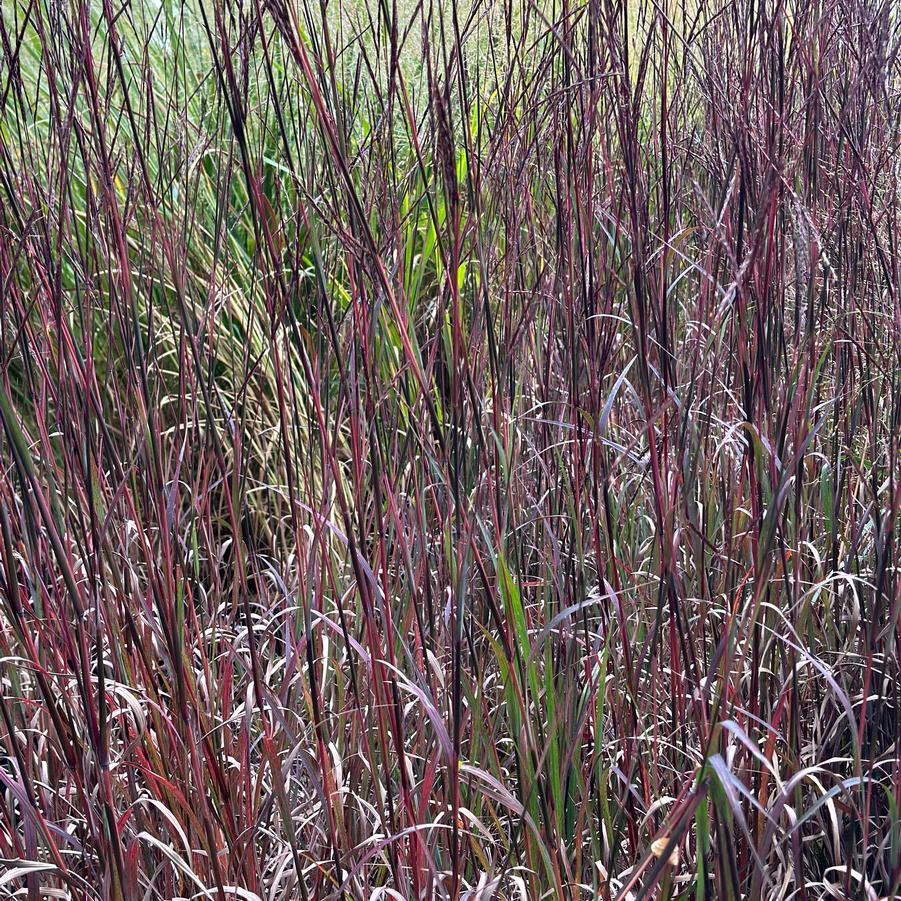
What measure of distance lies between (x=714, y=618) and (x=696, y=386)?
29cm

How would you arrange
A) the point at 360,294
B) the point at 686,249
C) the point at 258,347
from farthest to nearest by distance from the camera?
the point at 258,347, the point at 686,249, the point at 360,294

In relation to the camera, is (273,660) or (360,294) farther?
(273,660)

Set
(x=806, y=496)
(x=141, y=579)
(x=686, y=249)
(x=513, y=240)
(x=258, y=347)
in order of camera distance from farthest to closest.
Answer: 1. (x=258, y=347)
2. (x=686, y=249)
3. (x=141, y=579)
4. (x=806, y=496)
5. (x=513, y=240)

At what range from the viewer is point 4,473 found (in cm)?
94

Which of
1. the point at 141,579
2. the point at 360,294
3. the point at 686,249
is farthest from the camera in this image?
the point at 686,249

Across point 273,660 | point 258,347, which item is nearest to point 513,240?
point 273,660

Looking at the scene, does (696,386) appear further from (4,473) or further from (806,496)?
(4,473)

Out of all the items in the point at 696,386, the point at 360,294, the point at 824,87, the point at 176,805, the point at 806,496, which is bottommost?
the point at 176,805

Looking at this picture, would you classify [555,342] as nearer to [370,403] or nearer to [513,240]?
[513,240]

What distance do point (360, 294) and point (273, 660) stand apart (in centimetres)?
58

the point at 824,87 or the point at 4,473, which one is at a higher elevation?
the point at 824,87

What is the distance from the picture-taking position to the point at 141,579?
4.89 feet

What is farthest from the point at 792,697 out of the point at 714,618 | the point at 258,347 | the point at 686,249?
the point at 258,347

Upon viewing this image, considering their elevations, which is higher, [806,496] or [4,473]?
[4,473]
